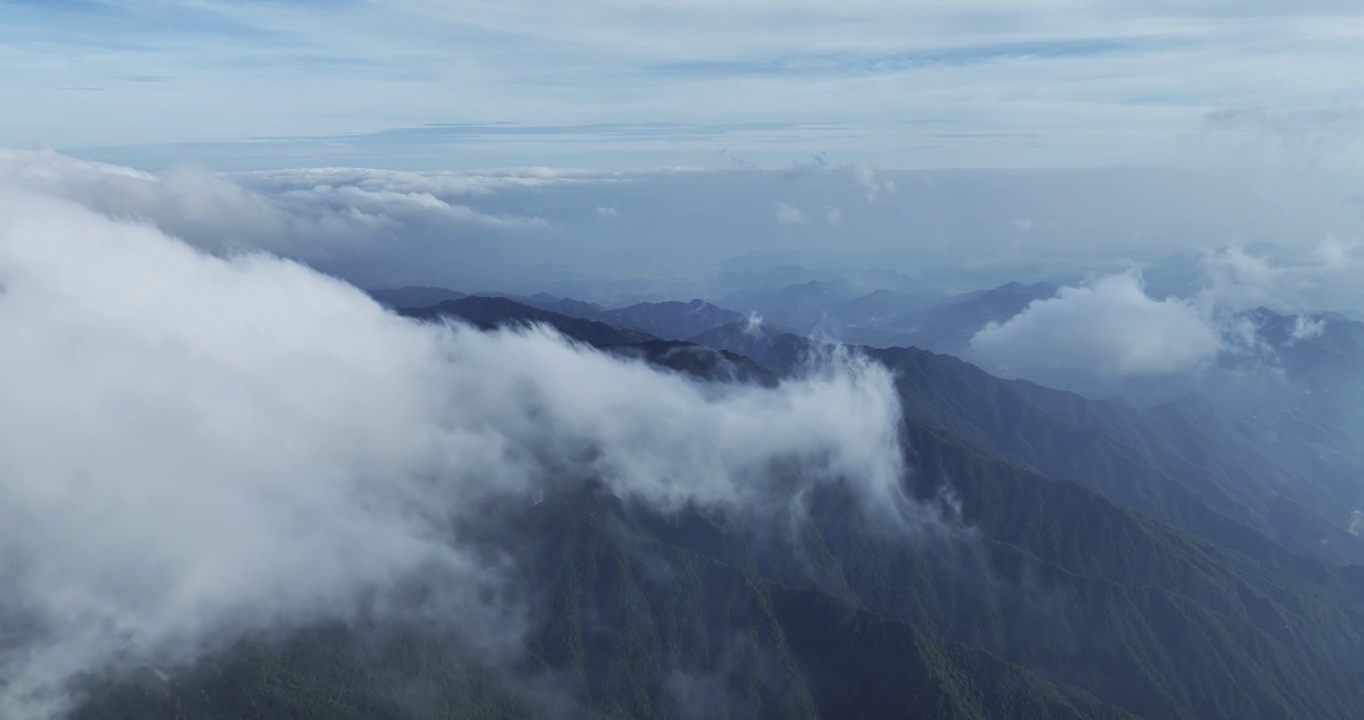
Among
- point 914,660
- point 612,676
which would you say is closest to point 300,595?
point 612,676

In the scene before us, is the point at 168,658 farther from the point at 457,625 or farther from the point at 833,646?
the point at 833,646

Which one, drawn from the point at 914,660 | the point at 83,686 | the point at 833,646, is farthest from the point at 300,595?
the point at 914,660

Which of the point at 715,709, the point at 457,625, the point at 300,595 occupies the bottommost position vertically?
the point at 715,709

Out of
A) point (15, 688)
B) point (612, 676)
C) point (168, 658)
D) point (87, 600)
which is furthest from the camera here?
point (612, 676)

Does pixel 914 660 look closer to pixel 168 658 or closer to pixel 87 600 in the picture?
pixel 168 658

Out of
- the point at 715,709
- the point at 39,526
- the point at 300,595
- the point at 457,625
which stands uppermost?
the point at 39,526

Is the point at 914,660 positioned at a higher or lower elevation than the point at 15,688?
lower

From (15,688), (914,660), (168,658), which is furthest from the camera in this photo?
(914,660)

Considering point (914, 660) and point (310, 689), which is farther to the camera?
point (914, 660)

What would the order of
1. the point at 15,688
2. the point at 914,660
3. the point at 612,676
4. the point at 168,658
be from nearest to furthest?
the point at 15,688
the point at 168,658
the point at 914,660
the point at 612,676
